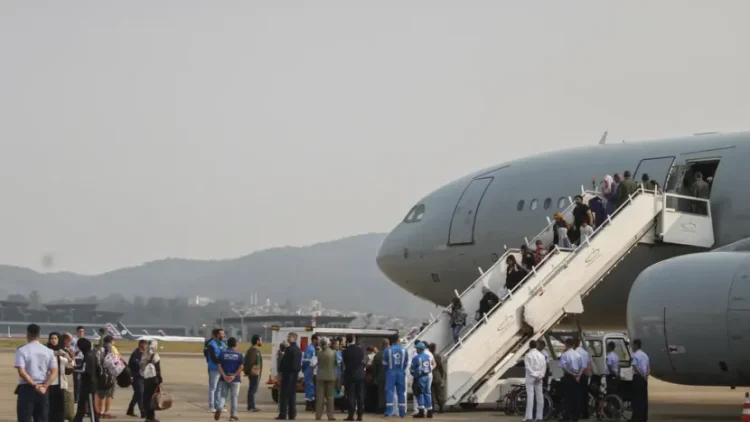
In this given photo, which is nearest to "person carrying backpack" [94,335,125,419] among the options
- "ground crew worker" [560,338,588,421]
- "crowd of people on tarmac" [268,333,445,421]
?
"crowd of people on tarmac" [268,333,445,421]

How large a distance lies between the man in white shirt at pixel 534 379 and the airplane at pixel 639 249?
5.77 feet

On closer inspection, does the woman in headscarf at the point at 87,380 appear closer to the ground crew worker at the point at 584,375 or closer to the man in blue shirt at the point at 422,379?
the man in blue shirt at the point at 422,379

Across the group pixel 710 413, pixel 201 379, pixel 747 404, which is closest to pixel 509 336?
pixel 710 413

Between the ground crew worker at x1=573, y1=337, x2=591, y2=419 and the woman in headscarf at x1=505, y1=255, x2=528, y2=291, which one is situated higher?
the woman in headscarf at x1=505, y1=255, x2=528, y2=291

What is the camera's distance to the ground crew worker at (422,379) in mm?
22656

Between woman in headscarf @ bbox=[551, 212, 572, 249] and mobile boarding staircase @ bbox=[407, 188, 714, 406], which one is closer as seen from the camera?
mobile boarding staircase @ bbox=[407, 188, 714, 406]

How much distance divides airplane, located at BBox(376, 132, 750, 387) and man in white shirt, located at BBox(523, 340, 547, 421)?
5.77 ft

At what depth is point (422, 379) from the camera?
22.7m

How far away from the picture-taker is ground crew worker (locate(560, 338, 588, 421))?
71.6 feet

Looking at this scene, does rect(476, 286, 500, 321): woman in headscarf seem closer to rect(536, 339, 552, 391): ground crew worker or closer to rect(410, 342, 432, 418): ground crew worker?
rect(536, 339, 552, 391): ground crew worker

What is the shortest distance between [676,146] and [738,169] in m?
1.90

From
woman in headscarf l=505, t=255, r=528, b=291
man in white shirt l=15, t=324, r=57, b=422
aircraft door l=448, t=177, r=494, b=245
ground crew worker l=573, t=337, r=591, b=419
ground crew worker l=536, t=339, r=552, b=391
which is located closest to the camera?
man in white shirt l=15, t=324, r=57, b=422

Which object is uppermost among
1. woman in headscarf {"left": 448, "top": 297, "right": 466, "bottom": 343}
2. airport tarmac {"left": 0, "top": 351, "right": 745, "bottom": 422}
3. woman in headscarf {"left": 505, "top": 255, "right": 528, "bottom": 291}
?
woman in headscarf {"left": 505, "top": 255, "right": 528, "bottom": 291}

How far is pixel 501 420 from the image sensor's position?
2234 centimetres
